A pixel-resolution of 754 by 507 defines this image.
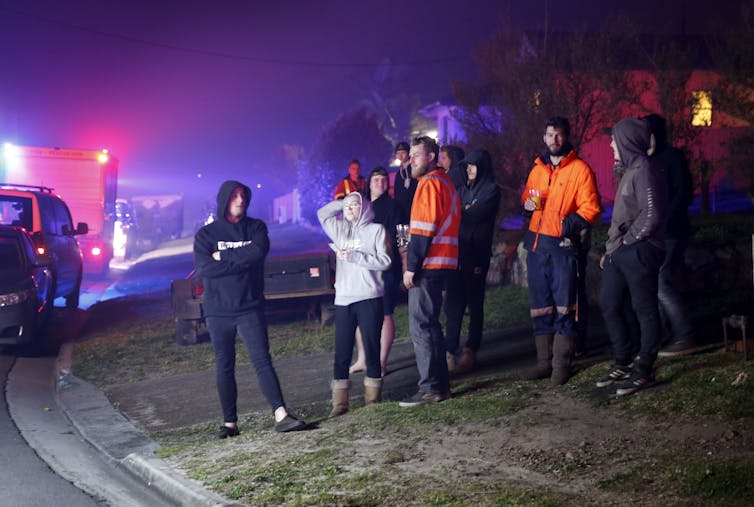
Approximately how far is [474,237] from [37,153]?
62.0ft

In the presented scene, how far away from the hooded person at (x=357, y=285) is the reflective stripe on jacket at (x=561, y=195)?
4.14 feet

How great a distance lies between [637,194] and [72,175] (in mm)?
21034

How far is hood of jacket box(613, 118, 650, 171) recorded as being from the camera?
22.5 ft

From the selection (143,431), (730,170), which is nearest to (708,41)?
(730,170)

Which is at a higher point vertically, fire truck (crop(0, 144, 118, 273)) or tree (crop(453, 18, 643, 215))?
tree (crop(453, 18, 643, 215))

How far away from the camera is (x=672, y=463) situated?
5066 millimetres

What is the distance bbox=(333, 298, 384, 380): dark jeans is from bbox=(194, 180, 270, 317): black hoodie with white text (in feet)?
2.30

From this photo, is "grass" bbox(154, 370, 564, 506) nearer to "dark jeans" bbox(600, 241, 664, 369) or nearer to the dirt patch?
the dirt patch

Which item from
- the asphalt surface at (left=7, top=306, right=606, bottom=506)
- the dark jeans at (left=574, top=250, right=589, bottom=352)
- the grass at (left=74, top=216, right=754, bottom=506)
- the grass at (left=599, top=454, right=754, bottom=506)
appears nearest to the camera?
the grass at (left=599, top=454, right=754, bottom=506)

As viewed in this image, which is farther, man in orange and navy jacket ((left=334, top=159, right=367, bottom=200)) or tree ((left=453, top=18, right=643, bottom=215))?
tree ((left=453, top=18, right=643, bottom=215))

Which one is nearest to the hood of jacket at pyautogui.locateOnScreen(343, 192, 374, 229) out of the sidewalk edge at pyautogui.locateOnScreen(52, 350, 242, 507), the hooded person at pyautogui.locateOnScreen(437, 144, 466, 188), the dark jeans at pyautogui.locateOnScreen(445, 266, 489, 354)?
the dark jeans at pyautogui.locateOnScreen(445, 266, 489, 354)

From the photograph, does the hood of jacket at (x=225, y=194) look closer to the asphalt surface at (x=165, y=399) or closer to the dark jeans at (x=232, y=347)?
the dark jeans at (x=232, y=347)

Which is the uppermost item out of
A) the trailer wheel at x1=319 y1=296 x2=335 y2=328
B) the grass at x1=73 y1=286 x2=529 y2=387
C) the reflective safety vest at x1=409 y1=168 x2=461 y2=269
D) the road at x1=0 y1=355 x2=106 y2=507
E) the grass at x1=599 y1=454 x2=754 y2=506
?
the reflective safety vest at x1=409 y1=168 x2=461 y2=269

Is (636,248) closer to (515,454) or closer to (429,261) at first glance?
(429,261)
